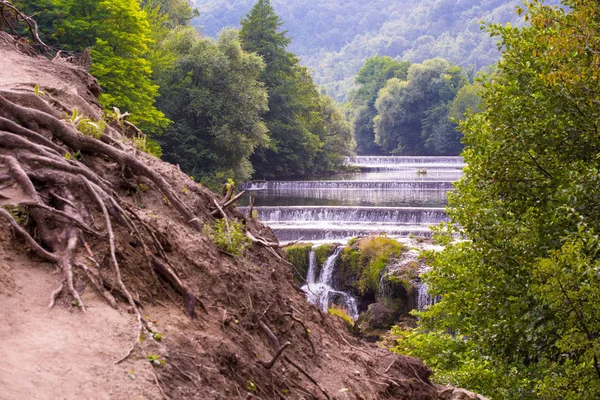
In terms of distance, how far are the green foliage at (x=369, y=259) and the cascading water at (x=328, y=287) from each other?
0.49 m

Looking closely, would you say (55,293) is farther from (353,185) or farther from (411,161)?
(411,161)

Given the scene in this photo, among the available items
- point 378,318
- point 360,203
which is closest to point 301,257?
point 378,318

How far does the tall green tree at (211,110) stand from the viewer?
4025cm

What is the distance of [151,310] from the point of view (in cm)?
571

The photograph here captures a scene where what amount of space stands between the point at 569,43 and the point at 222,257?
4.99 m

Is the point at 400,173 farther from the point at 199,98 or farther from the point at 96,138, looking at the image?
the point at 96,138

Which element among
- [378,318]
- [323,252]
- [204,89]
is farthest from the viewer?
[204,89]

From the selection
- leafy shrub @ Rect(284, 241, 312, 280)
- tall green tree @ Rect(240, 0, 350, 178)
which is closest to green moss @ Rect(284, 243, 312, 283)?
leafy shrub @ Rect(284, 241, 312, 280)

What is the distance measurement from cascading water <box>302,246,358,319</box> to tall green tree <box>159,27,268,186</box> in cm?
1530

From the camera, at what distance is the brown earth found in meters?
4.72

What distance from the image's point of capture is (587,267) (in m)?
7.43

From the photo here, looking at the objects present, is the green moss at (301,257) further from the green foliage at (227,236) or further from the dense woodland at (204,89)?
the green foliage at (227,236)

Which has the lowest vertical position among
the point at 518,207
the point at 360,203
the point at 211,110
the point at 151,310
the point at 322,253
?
the point at 322,253

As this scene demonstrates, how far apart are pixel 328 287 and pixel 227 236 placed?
57.9 feet
